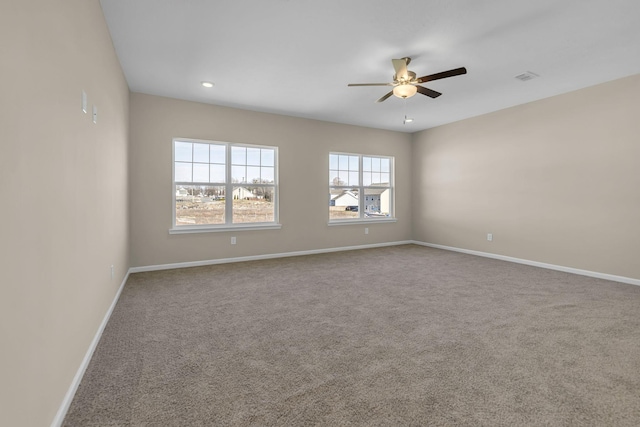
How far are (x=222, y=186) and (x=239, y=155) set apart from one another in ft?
2.04

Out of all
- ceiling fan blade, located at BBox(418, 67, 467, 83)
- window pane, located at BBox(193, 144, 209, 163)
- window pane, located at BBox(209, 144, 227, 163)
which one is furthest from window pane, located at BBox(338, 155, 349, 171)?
ceiling fan blade, located at BBox(418, 67, 467, 83)

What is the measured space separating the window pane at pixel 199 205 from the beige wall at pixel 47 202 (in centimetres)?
250

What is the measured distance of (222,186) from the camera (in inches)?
203

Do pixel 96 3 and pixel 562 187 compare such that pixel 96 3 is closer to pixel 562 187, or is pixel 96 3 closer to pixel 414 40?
pixel 414 40

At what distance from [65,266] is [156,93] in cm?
368

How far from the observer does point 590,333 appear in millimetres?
2473

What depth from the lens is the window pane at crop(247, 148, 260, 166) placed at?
5.39 meters

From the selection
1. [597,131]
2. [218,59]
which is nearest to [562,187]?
[597,131]

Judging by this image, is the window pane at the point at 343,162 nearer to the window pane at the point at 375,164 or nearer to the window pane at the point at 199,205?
the window pane at the point at 375,164

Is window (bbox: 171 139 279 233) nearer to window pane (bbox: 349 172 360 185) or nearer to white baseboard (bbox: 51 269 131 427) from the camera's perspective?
window pane (bbox: 349 172 360 185)

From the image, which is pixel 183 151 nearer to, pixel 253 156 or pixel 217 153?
pixel 217 153

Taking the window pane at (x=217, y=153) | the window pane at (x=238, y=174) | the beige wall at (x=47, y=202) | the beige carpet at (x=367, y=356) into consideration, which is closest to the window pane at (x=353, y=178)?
the window pane at (x=238, y=174)

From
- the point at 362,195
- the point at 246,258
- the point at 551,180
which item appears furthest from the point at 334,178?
the point at 551,180

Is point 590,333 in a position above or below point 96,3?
below
